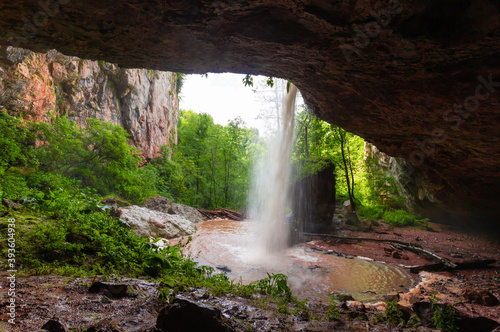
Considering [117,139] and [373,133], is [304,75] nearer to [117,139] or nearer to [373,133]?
[373,133]

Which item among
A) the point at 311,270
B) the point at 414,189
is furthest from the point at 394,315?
the point at 414,189

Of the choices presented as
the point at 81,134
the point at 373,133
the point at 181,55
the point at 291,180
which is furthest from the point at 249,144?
the point at 181,55

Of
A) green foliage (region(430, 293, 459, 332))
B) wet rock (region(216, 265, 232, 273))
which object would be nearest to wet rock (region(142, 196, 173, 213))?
wet rock (region(216, 265, 232, 273))

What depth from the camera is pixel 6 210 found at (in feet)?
12.4

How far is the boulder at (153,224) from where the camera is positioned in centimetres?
898

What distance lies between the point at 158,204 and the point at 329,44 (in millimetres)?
14040

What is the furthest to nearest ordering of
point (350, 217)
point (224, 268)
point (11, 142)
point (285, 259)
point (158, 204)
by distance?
point (158, 204), point (350, 217), point (285, 259), point (11, 142), point (224, 268)

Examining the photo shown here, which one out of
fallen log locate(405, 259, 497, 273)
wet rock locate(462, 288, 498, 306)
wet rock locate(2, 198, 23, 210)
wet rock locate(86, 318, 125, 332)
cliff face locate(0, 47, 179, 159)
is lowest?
fallen log locate(405, 259, 497, 273)

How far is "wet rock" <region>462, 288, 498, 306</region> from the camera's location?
386cm

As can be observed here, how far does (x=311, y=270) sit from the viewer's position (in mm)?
6480

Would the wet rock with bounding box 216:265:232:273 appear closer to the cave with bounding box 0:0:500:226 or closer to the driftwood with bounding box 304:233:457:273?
the cave with bounding box 0:0:500:226

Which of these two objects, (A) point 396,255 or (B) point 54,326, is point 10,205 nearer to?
(B) point 54,326

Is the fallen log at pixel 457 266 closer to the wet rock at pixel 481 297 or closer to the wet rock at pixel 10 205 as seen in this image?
the wet rock at pixel 481 297

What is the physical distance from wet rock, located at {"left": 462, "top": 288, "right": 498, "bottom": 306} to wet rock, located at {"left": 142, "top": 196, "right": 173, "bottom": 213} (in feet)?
45.9
